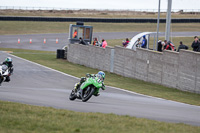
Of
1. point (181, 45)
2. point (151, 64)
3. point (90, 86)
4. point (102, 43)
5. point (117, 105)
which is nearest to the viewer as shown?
point (117, 105)

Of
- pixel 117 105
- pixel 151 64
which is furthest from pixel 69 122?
pixel 151 64

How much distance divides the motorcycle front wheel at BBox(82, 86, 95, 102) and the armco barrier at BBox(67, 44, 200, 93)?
22.5 feet

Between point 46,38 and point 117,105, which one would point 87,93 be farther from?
point 46,38

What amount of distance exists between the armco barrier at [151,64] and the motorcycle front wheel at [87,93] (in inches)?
269

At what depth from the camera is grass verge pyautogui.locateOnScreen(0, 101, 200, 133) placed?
896 cm

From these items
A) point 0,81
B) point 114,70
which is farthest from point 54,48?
point 0,81

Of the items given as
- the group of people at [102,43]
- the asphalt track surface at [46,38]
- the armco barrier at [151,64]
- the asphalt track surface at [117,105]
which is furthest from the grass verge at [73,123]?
the asphalt track surface at [46,38]

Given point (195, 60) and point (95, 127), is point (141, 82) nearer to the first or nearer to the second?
point (195, 60)

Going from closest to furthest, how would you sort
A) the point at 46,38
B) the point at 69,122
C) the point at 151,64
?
the point at 69,122 < the point at 151,64 < the point at 46,38

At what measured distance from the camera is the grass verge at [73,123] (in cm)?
896

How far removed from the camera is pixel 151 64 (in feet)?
77.0

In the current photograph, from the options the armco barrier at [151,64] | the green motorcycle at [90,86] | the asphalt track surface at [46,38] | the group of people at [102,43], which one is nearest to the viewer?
the green motorcycle at [90,86]

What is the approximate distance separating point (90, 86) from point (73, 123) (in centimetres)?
459

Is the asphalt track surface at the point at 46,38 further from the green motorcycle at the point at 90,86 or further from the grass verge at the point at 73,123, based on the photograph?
the grass verge at the point at 73,123
